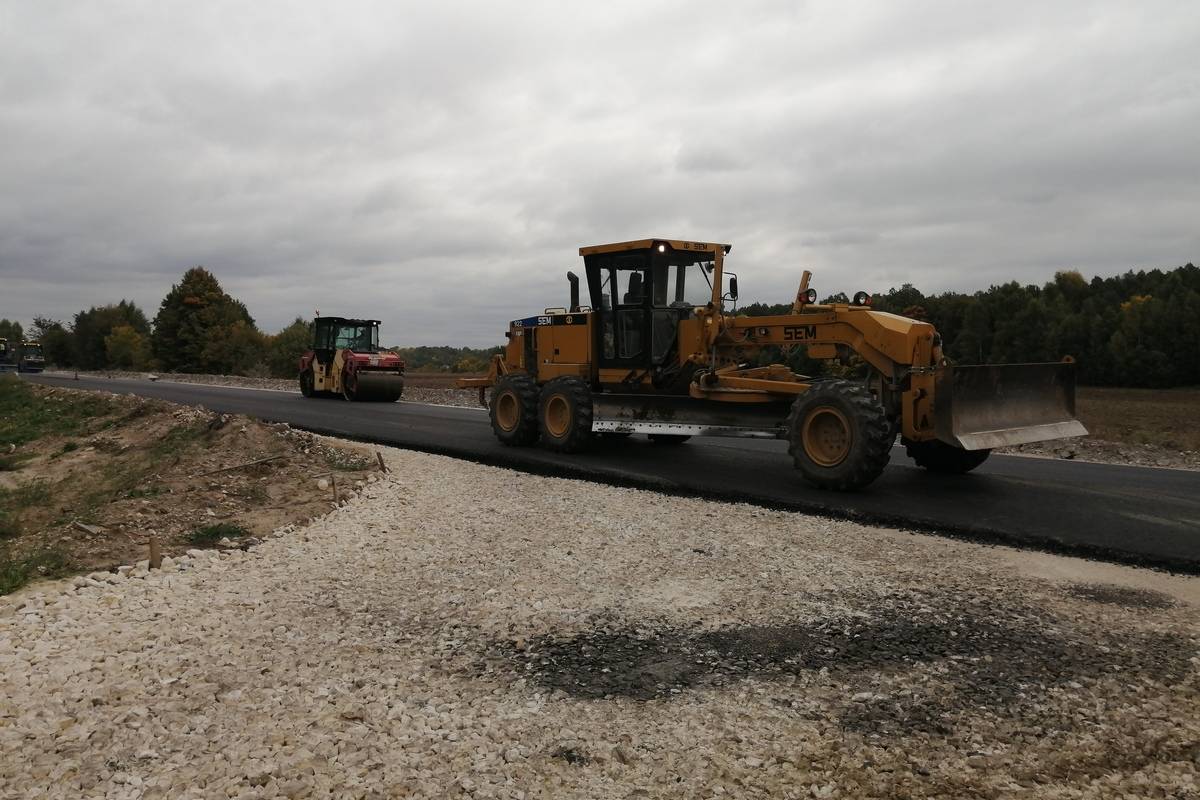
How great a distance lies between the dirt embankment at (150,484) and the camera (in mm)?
6633

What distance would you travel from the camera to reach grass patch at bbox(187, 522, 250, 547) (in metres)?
6.73

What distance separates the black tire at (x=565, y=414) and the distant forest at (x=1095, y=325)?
27.2m

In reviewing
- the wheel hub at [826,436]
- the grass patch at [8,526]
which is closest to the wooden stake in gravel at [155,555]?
the grass patch at [8,526]

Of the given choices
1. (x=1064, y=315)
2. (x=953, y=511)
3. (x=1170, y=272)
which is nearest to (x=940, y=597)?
(x=953, y=511)

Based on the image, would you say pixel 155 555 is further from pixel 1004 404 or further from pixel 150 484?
pixel 1004 404

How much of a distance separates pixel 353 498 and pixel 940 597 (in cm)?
571

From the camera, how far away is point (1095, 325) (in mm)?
44094

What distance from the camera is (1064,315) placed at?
47.5 metres

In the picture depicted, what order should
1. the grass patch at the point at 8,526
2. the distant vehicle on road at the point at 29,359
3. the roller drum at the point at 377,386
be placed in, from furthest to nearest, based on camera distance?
the distant vehicle on road at the point at 29,359
the roller drum at the point at 377,386
the grass patch at the point at 8,526

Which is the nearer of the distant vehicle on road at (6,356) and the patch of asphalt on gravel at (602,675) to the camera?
the patch of asphalt on gravel at (602,675)

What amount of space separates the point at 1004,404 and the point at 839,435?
193 centimetres

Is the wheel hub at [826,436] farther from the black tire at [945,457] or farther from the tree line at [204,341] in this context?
the tree line at [204,341]

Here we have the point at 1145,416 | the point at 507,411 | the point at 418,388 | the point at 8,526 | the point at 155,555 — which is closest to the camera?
the point at 155,555

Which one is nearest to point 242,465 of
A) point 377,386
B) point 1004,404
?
point 1004,404
